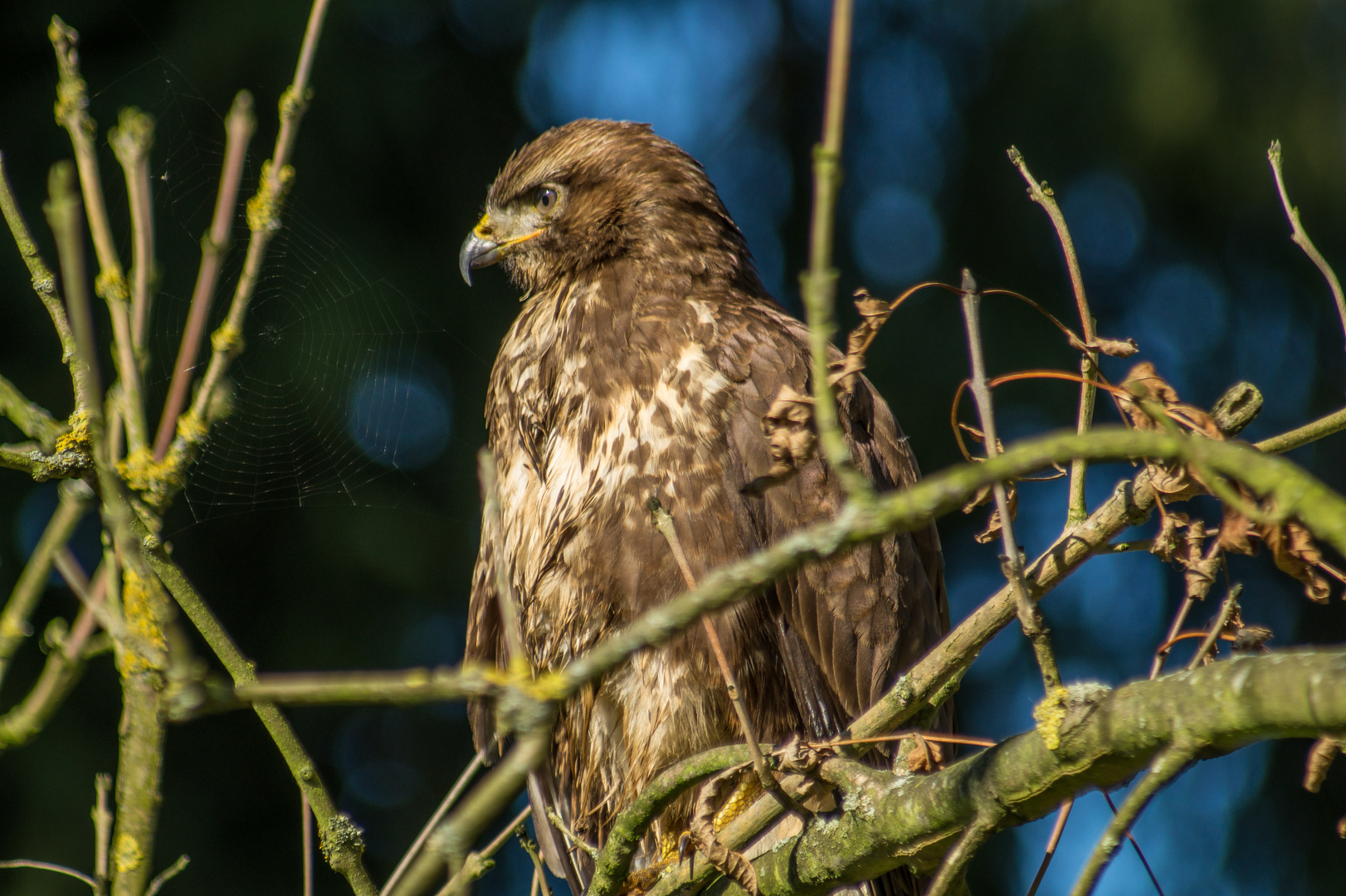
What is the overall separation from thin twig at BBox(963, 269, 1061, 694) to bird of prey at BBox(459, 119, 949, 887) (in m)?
1.02

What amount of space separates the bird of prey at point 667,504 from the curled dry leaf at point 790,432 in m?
1.07

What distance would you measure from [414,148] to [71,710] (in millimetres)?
2719

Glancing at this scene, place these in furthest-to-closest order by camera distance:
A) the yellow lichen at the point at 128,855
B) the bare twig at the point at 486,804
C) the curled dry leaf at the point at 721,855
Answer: the curled dry leaf at the point at 721,855 → the yellow lichen at the point at 128,855 → the bare twig at the point at 486,804

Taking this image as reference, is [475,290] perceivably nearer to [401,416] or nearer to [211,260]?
[401,416]

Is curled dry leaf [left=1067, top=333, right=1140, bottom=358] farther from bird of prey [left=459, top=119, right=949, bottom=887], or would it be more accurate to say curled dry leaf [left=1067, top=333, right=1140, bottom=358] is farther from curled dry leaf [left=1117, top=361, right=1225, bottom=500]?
bird of prey [left=459, top=119, right=949, bottom=887]

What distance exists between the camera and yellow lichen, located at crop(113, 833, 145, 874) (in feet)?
3.25

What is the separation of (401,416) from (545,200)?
2131 millimetres

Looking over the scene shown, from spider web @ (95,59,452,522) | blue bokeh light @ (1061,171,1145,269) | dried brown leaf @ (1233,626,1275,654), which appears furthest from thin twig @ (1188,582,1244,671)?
blue bokeh light @ (1061,171,1145,269)

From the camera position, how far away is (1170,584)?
6086 millimetres

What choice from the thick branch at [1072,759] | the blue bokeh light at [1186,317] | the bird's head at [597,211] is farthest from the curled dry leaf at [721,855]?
the blue bokeh light at [1186,317]

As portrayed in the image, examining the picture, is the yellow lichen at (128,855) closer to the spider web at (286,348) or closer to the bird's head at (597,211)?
→ the bird's head at (597,211)

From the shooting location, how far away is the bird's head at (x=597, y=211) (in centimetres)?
277

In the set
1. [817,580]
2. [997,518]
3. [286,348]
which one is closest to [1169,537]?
[997,518]

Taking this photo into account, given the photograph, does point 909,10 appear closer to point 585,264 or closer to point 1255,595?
point 1255,595
